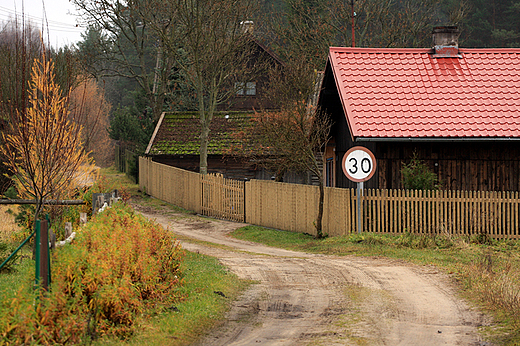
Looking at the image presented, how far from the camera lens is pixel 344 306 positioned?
29.2 ft

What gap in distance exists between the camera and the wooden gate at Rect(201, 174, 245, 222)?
23.0 meters

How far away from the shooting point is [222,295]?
9438 mm

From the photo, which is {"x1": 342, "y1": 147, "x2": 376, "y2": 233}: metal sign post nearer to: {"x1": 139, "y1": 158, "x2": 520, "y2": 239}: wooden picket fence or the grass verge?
{"x1": 139, "y1": 158, "x2": 520, "y2": 239}: wooden picket fence

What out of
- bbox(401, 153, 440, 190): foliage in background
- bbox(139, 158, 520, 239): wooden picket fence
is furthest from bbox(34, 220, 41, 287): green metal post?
bbox(401, 153, 440, 190): foliage in background

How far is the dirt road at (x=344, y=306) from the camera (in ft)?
24.2

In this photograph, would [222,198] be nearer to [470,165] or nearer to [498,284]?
[470,165]

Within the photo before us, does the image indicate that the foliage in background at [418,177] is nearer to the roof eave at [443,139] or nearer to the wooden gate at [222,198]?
the roof eave at [443,139]

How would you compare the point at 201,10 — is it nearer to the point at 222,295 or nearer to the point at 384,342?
the point at 222,295

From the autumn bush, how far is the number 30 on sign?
24.6ft

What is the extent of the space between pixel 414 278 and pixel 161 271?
16.1 feet

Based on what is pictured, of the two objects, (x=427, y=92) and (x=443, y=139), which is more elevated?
(x=427, y=92)

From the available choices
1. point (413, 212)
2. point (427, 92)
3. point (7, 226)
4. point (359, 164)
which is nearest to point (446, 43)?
point (427, 92)

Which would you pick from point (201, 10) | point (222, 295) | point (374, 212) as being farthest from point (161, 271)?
point (201, 10)

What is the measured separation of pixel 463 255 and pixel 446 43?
9063mm
